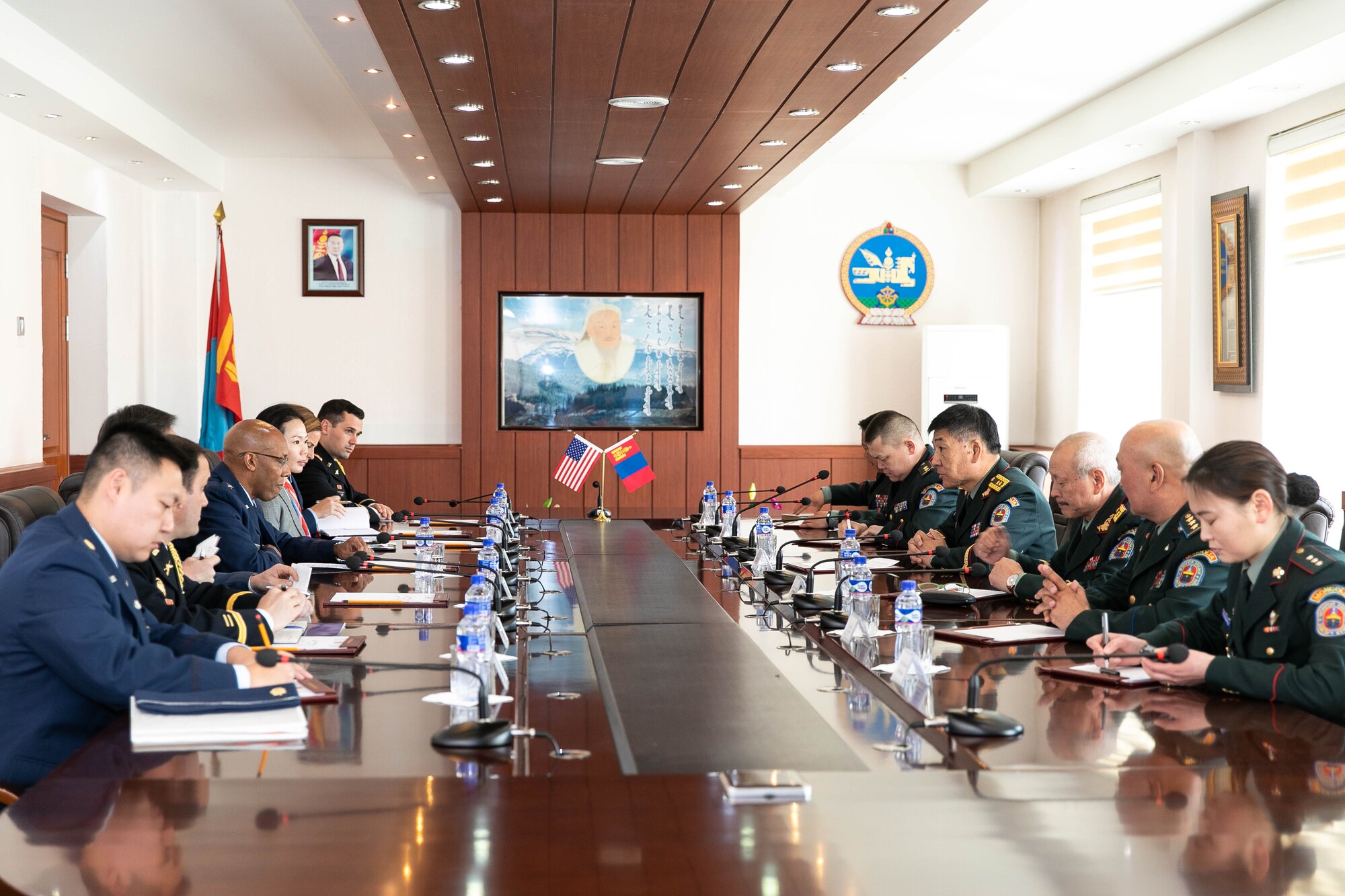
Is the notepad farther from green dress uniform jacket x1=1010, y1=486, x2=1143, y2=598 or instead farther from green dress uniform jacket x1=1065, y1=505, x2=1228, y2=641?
green dress uniform jacket x1=1010, y1=486, x2=1143, y2=598

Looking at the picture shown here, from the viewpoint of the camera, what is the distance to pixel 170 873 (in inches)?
55.4

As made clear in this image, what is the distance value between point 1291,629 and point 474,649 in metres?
1.61

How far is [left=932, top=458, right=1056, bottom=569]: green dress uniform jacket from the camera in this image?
14.2 ft

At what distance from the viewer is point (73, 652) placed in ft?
6.95

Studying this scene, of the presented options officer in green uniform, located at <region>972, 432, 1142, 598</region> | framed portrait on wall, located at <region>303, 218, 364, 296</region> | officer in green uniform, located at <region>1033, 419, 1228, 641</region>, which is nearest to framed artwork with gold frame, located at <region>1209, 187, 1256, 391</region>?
officer in green uniform, located at <region>972, 432, 1142, 598</region>

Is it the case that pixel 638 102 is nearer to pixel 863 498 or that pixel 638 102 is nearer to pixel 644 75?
pixel 644 75

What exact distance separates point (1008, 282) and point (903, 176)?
116cm

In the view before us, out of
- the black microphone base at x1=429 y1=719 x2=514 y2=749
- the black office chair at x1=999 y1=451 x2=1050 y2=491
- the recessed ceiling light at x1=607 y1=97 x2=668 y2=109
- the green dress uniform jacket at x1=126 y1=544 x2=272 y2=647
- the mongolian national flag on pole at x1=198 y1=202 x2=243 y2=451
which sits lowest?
the black microphone base at x1=429 y1=719 x2=514 y2=749

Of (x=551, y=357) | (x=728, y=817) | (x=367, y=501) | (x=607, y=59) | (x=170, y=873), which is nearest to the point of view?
(x=170, y=873)

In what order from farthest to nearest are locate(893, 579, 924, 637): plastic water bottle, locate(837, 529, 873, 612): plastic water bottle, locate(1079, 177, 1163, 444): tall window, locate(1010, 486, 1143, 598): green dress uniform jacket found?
locate(1079, 177, 1163, 444): tall window → locate(1010, 486, 1143, 598): green dress uniform jacket → locate(837, 529, 873, 612): plastic water bottle → locate(893, 579, 924, 637): plastic water bottle

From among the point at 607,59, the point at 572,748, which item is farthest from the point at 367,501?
the point at 572,748

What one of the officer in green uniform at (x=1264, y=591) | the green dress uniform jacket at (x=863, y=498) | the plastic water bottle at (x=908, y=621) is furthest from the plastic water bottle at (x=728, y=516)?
the officer in green uniform at (x=1264, y=591)

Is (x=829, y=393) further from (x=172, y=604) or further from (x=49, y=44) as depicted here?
(x=172, y=604)

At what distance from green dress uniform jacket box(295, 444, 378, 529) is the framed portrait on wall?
2.43 meters
